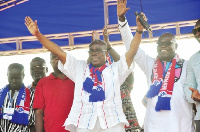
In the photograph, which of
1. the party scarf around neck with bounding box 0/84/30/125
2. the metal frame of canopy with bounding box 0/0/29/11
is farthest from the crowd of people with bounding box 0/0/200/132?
the metal frame of canopy with bounding box 0/0/29/11

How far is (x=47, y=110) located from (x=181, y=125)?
138cm

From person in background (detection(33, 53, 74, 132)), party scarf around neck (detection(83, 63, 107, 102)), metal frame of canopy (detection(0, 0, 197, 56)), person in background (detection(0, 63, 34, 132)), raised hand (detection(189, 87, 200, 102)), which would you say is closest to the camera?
raised hand (detection(189, 87, 200, 102))

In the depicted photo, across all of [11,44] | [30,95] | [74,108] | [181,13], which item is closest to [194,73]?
[74,108]

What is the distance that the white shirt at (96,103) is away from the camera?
323 centimetres

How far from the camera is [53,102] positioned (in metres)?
3.68

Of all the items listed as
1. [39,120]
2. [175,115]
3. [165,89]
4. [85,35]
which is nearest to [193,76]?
[165,89]

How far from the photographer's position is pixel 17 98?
3.96 meters

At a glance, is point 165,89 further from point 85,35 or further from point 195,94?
Answer: point 85,35

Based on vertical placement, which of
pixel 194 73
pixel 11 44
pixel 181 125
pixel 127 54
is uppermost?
pixel 11 44

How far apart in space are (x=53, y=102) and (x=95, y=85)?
1.90 ft

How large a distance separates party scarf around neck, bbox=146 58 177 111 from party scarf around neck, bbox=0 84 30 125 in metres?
1.37

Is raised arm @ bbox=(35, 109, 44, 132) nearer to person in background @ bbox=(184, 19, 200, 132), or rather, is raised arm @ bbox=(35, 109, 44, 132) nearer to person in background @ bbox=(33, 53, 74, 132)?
person in background @ bbox=(33, 53, 74, 132)

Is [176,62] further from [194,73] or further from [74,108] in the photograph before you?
[74,108]

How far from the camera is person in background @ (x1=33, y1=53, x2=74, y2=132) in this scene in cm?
364
